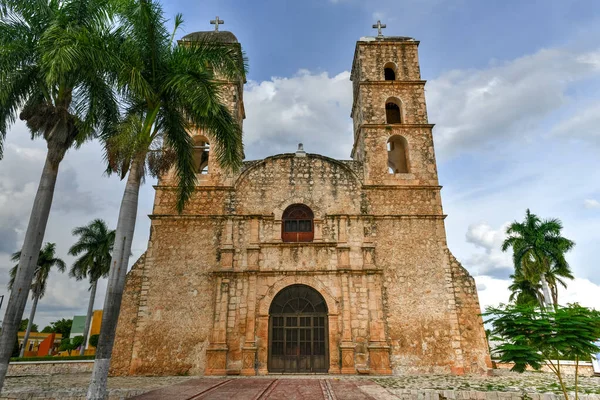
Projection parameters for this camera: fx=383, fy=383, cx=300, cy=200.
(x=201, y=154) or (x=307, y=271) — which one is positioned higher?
(x=201, y=154)

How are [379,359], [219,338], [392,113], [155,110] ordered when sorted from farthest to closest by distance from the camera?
1. [392,113]
2. [219,338]
3. [379,359]
4. [155,110]

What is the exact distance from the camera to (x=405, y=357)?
42.3 ft

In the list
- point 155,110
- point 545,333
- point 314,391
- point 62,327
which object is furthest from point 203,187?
point 62,327

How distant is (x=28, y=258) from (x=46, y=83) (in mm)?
3923

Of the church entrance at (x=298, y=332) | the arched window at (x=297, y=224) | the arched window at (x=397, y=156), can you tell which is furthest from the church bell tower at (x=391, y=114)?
the church entrance at (x=298, y=332)

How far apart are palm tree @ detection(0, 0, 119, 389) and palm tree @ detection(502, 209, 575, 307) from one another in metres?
22.1

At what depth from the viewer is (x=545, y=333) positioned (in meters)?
7.82

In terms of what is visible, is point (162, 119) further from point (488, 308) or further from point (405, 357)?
point (405, 357)

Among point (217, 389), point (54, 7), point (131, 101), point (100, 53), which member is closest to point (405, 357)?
point (217, 389)

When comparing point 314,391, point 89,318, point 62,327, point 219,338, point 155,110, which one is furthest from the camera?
point 62,327

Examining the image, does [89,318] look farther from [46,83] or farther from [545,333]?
[545,333]

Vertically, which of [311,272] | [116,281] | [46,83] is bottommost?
[116,281]

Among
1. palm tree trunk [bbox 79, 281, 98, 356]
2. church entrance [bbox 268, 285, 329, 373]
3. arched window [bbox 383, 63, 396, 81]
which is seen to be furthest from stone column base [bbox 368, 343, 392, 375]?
palm tree trunk [bbox 79, 281, 98, 356]

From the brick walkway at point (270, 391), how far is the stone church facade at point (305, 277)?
2665 mm
